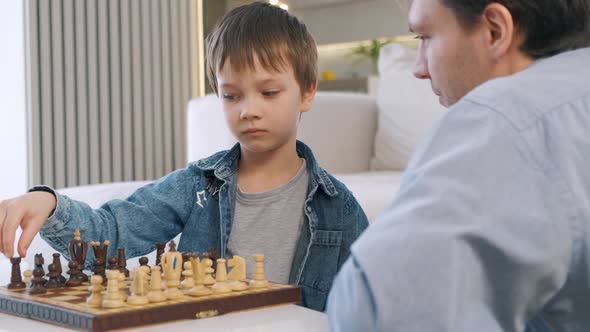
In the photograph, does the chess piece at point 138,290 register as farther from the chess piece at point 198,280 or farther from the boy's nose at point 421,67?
the boy's nose at point 421,67

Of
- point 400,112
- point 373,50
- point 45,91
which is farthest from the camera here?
point 373,50

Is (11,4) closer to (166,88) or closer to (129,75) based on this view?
(129,75)

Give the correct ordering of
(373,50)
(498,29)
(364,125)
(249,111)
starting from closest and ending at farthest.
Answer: (498,29)
(249,111)
(364,125)
(373,50)

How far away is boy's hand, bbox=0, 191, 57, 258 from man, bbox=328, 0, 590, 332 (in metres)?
0.62

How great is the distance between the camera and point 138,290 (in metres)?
0.84

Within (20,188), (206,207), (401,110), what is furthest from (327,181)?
(20,188)

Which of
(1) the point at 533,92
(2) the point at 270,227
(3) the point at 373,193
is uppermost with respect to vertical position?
(1) the point at 533,92

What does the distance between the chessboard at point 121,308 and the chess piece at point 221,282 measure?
0.01 meters

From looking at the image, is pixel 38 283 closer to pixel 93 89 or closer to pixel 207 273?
pixel 207 273

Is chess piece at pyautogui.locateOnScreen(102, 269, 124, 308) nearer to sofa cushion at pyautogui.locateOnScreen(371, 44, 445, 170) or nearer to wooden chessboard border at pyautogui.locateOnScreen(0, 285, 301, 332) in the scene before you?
wooden chessboard border at pyautogui.locateOnScreen(0, 285, 301, 332)

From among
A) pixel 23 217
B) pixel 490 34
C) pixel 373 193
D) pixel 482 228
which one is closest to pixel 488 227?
pixel 482 228

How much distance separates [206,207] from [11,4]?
7.76 feet

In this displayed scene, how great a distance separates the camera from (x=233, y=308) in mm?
887

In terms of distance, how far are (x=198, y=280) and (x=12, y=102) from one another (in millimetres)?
2703
